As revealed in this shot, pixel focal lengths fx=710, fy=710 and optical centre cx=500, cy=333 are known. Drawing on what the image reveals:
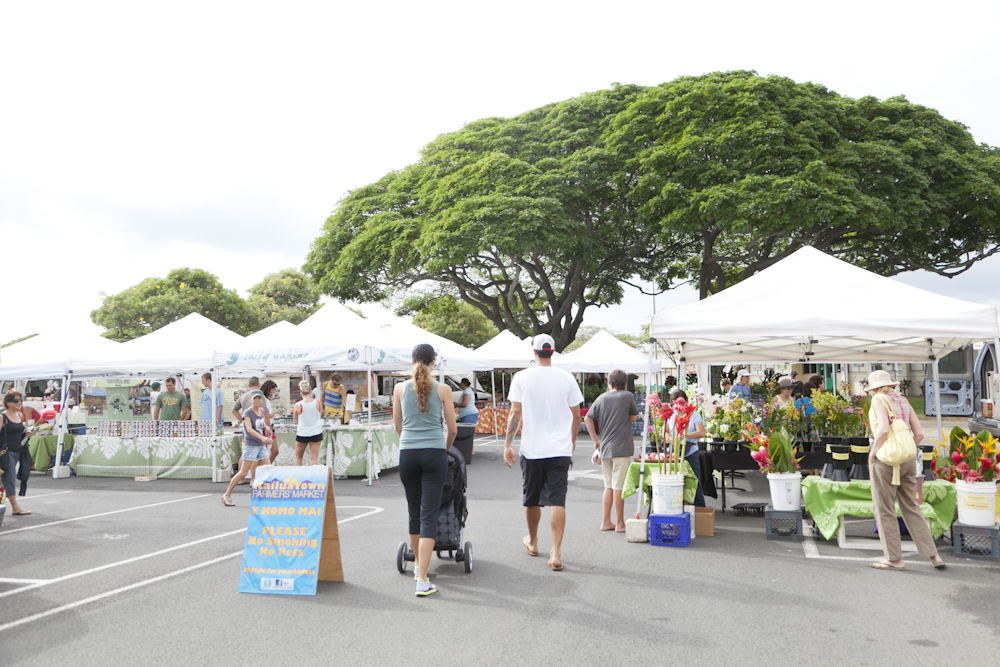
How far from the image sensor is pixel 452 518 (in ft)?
19.3

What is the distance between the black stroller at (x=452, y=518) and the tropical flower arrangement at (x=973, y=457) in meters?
4.53

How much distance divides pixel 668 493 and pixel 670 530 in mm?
361

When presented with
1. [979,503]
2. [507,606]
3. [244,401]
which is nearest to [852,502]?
[979,503]

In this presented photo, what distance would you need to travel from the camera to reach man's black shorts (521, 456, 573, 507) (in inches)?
234

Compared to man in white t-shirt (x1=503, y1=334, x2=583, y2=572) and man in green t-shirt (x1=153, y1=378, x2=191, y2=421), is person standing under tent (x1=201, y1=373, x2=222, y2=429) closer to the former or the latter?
man in green t-shirt (x1=153, y1=378, x2=191, y2=421)

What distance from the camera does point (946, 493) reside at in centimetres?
668

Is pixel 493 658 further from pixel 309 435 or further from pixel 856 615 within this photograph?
pixel 309 435

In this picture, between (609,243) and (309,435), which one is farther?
(609,243)

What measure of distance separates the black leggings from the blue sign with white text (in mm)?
750

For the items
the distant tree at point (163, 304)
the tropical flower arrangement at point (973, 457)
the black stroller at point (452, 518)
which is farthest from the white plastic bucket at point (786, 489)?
the distant tree at point (163, 304)

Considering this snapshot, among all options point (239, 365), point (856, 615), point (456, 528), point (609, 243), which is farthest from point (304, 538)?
point (609, 243)

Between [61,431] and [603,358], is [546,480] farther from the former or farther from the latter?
[603,358]

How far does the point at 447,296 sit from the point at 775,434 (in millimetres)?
23006

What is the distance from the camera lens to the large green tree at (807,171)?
1933cm
